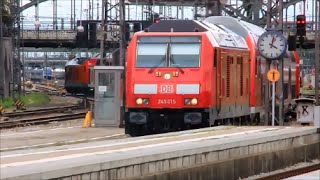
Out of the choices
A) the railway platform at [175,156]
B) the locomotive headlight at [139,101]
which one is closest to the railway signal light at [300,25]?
the locomotive headlight at [139,101]

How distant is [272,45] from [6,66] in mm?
38750

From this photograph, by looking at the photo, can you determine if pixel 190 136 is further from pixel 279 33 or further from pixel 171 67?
pixel 279 33

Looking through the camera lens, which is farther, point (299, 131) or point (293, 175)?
point (299, 131)

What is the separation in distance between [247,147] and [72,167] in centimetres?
648

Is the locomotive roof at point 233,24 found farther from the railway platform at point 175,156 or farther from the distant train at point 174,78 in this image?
the railway platform at point 175,156

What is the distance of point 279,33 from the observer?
24578mm

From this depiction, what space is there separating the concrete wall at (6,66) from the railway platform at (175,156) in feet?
129

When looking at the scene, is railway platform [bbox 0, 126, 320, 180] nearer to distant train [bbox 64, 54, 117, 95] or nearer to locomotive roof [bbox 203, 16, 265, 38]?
locomotive roof [bbox 203, 16, 265, 38]

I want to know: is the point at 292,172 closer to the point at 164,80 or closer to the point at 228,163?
the point at 228,163

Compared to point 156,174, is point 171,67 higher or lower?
higher

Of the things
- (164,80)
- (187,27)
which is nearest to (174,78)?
(164,80)

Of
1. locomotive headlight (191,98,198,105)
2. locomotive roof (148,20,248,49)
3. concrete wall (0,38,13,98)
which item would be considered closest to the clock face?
locomotive roof (148,20,248,49)

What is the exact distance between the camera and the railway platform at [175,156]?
11219 mm

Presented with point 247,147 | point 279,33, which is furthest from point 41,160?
point 279,33
